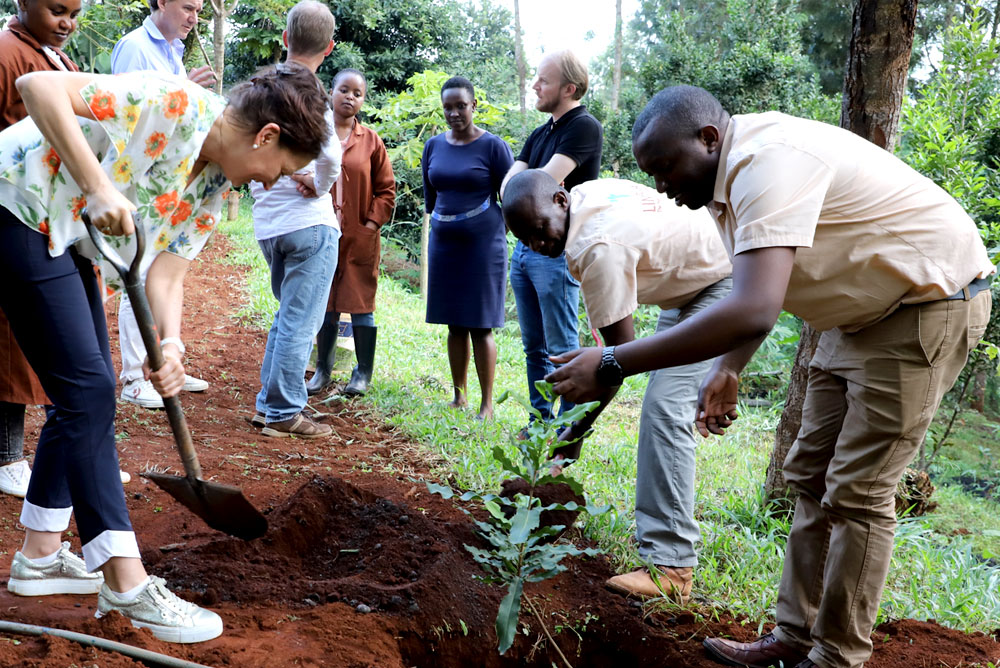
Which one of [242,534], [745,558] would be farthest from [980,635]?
[242,534]

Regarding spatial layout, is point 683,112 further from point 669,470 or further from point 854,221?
point 669,470

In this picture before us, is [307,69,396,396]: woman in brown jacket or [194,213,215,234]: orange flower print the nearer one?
[194,213,215,234]: orange flower print

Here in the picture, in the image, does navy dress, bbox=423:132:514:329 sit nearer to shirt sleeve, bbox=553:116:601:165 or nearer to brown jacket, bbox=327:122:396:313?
brown jacket, bbox=327:122:396:313

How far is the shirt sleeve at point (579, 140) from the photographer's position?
14.2 feet

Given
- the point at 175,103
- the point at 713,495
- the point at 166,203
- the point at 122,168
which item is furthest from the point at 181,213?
the point at 713,495

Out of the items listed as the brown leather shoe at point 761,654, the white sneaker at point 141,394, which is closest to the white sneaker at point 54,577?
the brown leather shoe at point 761,654

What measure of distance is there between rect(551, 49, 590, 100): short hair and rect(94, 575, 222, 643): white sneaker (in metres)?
3.23

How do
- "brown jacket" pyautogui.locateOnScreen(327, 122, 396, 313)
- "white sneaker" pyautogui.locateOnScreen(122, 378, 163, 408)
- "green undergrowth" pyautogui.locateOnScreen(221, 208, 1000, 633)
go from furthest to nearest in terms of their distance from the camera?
"brown jacket" pyautogui.locateOnScreen(327, 122, 396, 313), "white sneaker" pyautogui.locateOnScreen(122, 378, 163, 408), "green undergrowth" pyautogui.locateOnScreen(221, 208, 1000, 633)

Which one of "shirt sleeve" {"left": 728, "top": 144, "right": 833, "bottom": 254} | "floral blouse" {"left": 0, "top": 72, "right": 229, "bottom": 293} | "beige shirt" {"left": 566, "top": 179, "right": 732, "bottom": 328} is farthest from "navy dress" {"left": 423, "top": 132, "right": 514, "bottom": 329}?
"shirt sleeve" {"left": 728, "top": 144, "right": 833, "bottom": 254}

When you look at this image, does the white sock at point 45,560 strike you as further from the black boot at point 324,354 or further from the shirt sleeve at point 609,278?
the black boot at point 324,354

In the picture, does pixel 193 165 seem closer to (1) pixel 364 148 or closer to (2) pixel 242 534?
(2) pixel 242 534

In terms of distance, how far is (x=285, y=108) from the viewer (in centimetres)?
233

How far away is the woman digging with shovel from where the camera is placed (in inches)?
81.1

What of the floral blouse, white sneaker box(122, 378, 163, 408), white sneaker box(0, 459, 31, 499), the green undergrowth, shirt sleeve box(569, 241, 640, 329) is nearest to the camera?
the floral blouse
